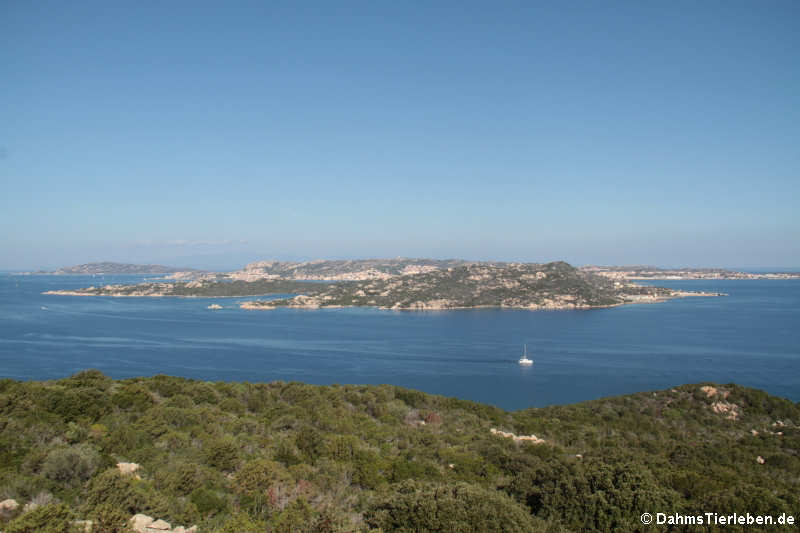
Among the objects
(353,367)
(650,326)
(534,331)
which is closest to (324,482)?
(353,367)

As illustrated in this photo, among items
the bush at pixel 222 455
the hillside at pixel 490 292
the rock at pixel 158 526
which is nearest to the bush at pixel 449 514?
the rock at pixel 158 526

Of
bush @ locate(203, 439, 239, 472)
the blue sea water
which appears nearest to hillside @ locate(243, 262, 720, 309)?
the blue sea water

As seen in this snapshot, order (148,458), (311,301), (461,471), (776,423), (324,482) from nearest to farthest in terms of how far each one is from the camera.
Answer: (324,482) → (148,458) → (461,471) → (776,423) → (311,301)

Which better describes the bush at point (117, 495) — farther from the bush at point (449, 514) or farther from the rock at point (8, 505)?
the bush at point (449, 514)

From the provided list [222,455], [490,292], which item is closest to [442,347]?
[222,455]

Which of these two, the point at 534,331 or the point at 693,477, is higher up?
the point at 693,477

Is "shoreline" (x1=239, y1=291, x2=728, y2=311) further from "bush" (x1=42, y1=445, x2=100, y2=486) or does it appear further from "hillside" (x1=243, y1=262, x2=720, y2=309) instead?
"bush" (x1=42, y1=445, x2=100, y2=486)

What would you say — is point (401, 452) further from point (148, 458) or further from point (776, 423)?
point (776, 423)
